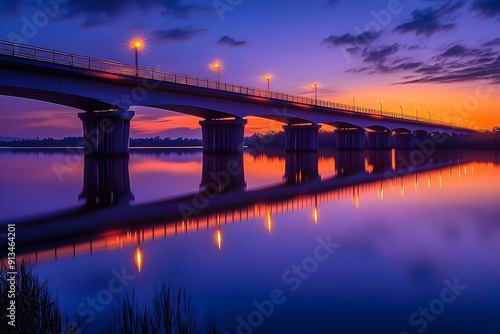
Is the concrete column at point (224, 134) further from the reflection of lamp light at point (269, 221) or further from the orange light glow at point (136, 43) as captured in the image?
the reflection of lamp light at point (269, 221)

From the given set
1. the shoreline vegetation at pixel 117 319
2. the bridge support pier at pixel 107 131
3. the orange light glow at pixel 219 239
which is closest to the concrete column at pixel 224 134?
the bridge support pier at pixel 107 131

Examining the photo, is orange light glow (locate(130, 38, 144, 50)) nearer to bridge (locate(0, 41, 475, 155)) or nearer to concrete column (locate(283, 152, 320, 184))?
bridge (locate(0, 41, 475, 155))

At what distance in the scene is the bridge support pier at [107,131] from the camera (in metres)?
40.2

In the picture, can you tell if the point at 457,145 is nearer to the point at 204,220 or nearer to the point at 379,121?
the point at 379,121

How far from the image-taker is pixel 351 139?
86688mm

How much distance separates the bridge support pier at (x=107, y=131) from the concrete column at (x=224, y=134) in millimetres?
15244

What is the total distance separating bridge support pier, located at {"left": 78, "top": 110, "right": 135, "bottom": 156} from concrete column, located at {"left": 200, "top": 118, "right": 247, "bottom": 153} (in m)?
15.2

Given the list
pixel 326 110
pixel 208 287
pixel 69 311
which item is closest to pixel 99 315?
pixel 69 311

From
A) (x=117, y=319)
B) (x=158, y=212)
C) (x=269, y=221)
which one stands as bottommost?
(x=117, y=319)

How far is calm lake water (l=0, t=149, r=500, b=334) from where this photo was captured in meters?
5.89

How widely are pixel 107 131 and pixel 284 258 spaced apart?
122 ft

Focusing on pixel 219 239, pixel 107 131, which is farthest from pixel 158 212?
pixel 107 131

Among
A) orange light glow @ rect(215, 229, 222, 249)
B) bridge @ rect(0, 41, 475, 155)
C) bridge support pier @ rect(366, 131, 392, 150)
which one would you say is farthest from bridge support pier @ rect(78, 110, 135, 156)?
bridge support pier @ rect(366, 131, 392, 150)

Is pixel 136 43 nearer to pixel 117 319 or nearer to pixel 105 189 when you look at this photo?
pixel 105 189
